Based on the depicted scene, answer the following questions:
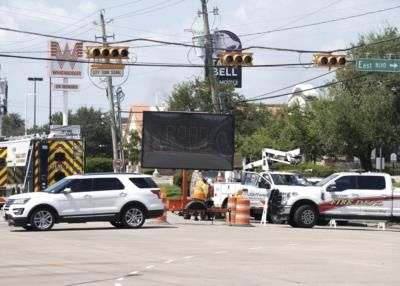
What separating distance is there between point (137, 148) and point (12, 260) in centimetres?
8195

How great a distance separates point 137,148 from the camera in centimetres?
9844

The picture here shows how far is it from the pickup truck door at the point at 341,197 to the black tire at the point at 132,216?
6.71 metres

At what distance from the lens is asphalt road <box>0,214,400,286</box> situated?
14.1 meters

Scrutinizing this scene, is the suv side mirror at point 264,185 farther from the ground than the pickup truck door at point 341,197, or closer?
farther from the ground

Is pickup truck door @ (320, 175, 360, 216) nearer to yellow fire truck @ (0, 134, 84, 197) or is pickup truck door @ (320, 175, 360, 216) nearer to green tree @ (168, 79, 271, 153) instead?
yellow fire truck @ (0, 134, 84, 197)

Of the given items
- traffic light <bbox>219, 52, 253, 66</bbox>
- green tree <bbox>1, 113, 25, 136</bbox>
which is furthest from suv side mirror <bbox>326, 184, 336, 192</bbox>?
green tree <bbox>1, 113, 25, 136</bbox>

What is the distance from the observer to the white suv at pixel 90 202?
2556 cm

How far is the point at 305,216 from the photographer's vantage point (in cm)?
2959

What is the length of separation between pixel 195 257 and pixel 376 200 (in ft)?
43.4

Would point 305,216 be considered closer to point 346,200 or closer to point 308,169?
point 346,200

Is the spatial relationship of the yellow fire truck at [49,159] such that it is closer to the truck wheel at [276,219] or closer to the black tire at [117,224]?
the black tire at [117,224]

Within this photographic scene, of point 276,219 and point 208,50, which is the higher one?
point 208,50

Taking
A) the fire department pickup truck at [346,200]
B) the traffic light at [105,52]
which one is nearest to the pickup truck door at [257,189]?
the fire department pickup truck at [346,200]

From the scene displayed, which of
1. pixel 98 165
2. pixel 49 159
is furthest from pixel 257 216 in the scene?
pixel 98 165
